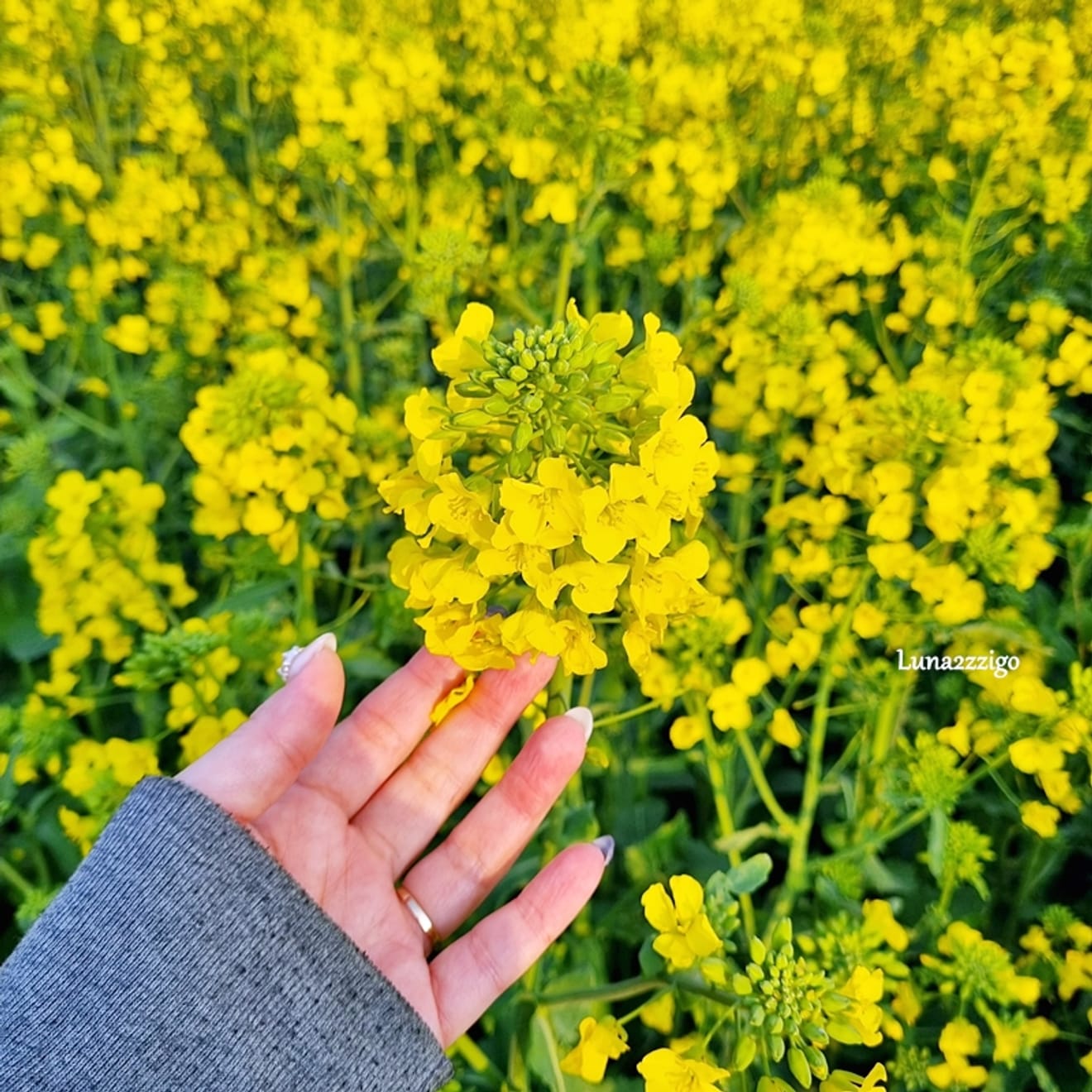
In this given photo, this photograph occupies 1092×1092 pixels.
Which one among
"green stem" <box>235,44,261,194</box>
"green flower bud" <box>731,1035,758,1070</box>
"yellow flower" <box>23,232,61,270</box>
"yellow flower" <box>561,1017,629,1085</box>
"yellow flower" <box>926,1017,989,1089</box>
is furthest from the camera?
"green stem" <box>235,44,261,194</box>

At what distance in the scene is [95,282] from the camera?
2.23 metres

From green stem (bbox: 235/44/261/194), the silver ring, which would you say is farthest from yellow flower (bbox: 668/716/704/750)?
green stem (bbox: 235/44/261/194)

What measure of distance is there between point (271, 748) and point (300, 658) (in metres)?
0.15

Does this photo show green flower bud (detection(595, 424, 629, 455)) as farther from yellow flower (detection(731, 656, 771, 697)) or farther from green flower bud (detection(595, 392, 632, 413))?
yellow flower (detection(731, 656, 771, 697))

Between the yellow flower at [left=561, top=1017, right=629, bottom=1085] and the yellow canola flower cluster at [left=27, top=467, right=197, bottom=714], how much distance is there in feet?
3.17

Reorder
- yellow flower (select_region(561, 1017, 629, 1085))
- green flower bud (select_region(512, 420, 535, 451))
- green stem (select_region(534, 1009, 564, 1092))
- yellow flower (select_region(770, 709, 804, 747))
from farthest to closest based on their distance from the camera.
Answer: yellow flower (select_region(770, 709, 804, 747)), green stem (select_region(534, 1009, 564, 1092)), yellow flower (select_region(561, 1017, 629, 1085)), green flower bud (select_region(512, 420, 535, 451))

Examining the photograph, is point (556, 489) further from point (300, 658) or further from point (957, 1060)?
point (957, 1060)

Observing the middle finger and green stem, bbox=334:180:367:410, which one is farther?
green stem, bbox=334:180:367:410

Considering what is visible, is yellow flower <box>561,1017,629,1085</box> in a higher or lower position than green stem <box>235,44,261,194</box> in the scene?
lower

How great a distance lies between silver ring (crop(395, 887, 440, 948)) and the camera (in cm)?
138

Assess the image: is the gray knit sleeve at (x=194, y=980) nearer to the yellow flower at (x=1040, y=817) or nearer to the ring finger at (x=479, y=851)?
the ring finger at (x=479, y=851)

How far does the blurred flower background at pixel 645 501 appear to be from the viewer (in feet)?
3.57

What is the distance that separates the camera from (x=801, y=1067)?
103cm

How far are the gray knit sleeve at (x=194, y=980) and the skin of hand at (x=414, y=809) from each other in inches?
2.9
